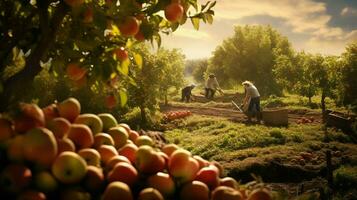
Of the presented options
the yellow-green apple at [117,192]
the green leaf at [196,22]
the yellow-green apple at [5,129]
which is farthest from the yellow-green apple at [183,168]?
the green leaf at [196,22]

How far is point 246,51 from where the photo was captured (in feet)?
181

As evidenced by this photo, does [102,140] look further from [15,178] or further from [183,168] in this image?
[15,178]

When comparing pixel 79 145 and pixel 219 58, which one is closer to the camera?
pixel 79 145

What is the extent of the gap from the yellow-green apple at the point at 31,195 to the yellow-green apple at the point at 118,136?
0.99 m

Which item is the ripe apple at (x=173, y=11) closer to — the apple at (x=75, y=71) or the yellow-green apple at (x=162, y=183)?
the apple at (x=75, y=71)

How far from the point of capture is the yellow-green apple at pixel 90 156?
279cm

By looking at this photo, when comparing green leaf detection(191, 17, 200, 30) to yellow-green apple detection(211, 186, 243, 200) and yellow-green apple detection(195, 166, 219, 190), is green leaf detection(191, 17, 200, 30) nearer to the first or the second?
yellow-green apple detection(195, 166, 219, 190)

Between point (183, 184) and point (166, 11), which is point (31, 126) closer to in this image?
point (183, 184)

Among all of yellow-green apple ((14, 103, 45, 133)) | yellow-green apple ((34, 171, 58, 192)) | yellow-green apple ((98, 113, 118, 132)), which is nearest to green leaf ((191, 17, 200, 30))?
yellow-green apple ((98, 113, 118, 132))

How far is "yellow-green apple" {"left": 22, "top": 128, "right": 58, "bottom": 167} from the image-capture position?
254 cm

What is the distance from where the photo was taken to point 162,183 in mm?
2801

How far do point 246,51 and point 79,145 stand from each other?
176ft

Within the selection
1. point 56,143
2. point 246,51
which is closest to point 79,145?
point 56,143

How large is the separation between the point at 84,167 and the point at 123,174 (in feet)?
0.81
